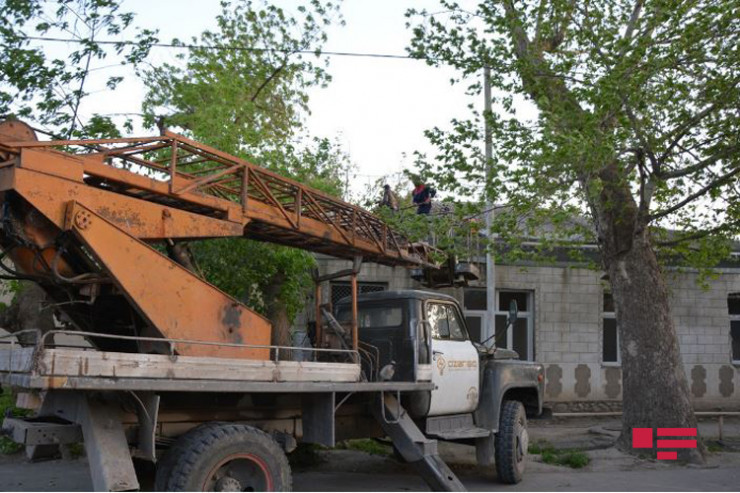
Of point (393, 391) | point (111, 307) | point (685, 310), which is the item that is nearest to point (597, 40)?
point (393, 391)

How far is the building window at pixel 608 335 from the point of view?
59.4 ft

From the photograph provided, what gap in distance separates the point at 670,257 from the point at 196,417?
14.8 m

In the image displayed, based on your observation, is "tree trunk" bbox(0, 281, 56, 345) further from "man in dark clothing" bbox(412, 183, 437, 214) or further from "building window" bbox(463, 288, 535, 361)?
"building window" bbox(463, 288, 535, 361)

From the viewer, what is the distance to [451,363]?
8.62 m

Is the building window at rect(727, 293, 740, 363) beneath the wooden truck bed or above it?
above

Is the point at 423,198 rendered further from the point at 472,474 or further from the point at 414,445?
the point at 414,445

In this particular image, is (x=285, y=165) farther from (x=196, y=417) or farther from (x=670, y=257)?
(x=670, y=257)

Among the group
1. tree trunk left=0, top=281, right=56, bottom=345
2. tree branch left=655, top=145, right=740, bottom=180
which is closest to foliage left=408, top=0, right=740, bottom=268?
tree branch left=655, top=145, right=740, bottom=180

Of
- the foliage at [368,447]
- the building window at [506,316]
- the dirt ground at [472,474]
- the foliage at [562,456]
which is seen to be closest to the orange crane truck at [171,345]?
the dirt ground at [472,474]

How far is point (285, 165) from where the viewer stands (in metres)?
12.5

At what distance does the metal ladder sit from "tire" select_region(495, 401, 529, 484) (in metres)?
1.66

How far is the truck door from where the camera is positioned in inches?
330

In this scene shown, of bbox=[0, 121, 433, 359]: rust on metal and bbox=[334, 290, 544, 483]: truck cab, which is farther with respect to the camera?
bbox=[334, 290, 544, 483]: truck cab

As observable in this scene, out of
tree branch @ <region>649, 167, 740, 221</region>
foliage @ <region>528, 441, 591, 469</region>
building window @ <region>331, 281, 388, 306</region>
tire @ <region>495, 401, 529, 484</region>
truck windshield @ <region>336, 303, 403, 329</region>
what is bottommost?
foliage @ <region>528, 441, 591, 469</region>
